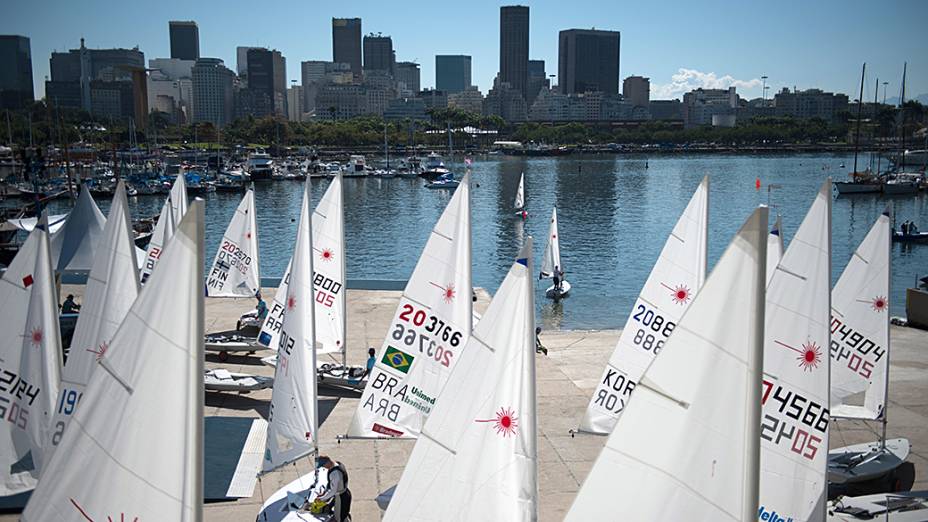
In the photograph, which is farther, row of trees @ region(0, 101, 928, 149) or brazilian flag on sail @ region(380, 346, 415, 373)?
row of trees @ region(0, 101, 928, 149)

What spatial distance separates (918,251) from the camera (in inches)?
1986

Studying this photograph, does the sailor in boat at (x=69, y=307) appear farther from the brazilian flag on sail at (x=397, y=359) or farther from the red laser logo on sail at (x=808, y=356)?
the red laser logo on sail at (x=808, y=356)

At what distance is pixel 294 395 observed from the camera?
11.3 m

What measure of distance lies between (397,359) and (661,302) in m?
3.98

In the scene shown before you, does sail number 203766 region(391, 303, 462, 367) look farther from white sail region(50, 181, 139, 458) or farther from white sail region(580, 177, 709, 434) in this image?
white sail region(50, 181, 139, 458)

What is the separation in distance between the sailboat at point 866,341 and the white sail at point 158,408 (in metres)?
10.2

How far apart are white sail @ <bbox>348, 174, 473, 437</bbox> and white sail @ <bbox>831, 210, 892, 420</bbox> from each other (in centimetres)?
597

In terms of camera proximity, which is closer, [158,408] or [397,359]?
[158,408]

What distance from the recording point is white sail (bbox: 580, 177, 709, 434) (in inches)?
467

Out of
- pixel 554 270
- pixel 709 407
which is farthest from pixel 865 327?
pixel 554 270

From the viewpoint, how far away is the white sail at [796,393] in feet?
27.0

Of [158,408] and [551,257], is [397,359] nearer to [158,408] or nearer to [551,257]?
[158,408]

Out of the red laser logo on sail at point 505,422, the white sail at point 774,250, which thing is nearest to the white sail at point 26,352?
the red laser logo on sail at point 505,422

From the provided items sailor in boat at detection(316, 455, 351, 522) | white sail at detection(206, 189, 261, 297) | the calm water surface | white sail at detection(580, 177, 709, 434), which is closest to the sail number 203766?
sailor in boat at detection(316, 455, 351, 522)
